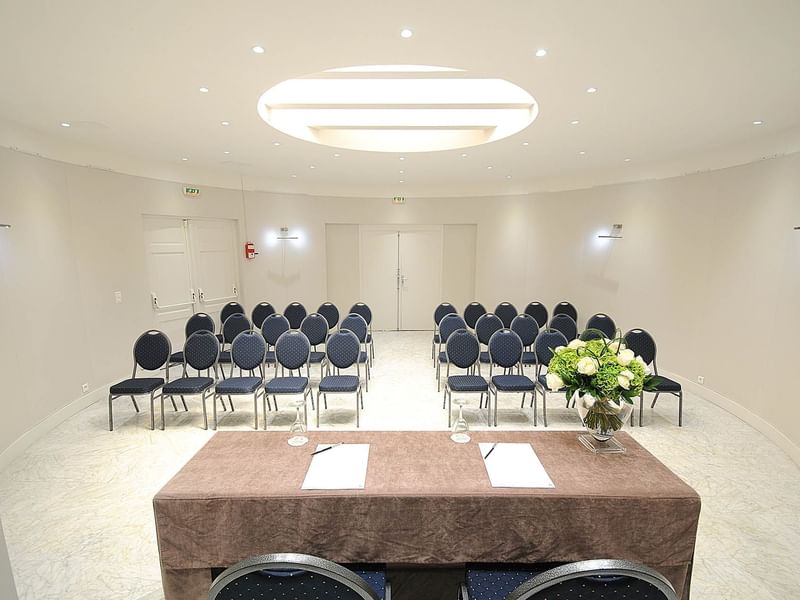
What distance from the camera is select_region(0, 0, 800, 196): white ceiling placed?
94.6 inches

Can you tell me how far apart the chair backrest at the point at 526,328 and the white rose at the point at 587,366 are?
4205 millimetres

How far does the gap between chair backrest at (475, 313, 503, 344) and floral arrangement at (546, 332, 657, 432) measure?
4133mm

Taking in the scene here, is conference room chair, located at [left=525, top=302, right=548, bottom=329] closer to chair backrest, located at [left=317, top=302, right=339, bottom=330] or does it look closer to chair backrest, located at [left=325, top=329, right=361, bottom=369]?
chair backrest, located at [left=317, top=302, right=339, bottom=330]

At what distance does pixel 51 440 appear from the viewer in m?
4.66

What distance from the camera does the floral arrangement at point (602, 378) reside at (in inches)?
92.7

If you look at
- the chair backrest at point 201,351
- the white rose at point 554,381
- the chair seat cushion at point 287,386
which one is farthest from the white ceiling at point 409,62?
the chair seat cushion at point 287,386

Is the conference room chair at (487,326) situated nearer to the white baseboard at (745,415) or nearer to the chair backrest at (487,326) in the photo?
the chair backrest at (487,326)

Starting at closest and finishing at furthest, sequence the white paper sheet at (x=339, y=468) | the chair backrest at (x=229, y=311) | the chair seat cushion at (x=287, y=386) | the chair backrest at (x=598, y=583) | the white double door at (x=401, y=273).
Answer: the chair backrest at (x=598, y=583) → the white paper sheet at (x=339, y=468) → the chair seat cushion at (x=287, y=386) → the chair backrest at (x=229, y=311) → the white double door at (x=401, y=273)

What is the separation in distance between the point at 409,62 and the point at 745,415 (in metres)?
5.76

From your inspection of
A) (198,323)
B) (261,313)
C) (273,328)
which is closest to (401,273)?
(261,313)

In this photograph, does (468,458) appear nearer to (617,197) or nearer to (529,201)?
(617,197)

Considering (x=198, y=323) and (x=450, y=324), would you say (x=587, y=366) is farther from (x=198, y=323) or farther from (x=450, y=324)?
(x=198, y=323)

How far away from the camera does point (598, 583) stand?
54.4 inches

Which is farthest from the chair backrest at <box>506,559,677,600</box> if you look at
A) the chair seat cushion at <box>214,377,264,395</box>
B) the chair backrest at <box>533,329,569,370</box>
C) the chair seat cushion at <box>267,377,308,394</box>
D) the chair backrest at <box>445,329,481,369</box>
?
the chair backrest at <box>533,329,569,370</box>
